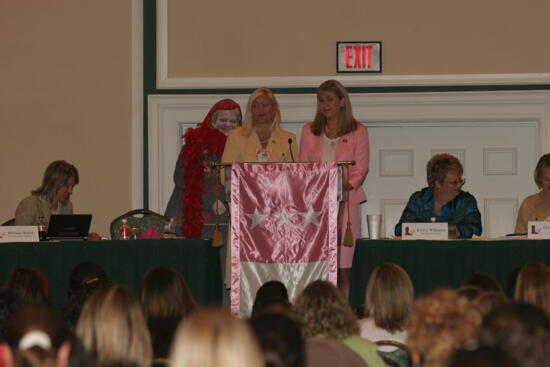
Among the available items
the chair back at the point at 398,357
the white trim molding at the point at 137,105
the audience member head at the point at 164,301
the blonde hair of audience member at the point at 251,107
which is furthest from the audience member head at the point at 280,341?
the white trim molding at the point at 137,105

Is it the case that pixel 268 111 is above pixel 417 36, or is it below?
below

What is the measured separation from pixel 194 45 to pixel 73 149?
5.47 ft

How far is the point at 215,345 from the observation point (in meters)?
2.38

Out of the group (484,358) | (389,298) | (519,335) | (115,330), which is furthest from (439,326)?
(389,298)

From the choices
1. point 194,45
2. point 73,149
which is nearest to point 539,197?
point 194,45

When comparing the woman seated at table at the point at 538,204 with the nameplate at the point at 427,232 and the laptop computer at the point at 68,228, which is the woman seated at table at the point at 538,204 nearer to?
the nameplate at the point at 427,232

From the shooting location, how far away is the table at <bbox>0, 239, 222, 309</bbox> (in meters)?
7.03

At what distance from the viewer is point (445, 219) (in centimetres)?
738

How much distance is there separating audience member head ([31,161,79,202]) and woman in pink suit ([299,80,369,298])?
6.39 ft

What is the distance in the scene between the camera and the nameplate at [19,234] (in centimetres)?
711

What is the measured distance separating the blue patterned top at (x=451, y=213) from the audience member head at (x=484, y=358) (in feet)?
16.6

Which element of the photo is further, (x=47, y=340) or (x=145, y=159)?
(x=145, y=159)

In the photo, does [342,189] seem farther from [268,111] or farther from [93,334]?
[93,334]

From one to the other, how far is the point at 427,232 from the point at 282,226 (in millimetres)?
1081
